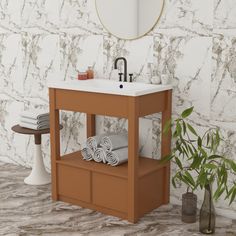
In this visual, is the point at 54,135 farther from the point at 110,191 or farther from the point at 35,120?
the point at 110,191

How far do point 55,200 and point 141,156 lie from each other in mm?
769

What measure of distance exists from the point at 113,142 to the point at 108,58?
0.75 m

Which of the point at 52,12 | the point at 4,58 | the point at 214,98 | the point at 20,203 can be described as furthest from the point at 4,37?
the point at 214,98

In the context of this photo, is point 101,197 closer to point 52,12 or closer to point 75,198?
point 75,198

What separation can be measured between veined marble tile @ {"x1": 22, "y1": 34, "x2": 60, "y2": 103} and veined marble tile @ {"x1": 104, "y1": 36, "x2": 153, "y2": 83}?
1.86 feet

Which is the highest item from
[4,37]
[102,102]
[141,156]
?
[4,37]

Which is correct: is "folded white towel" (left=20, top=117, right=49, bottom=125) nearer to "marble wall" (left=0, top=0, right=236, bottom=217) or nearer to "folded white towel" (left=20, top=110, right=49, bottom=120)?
"folded white towel" (left=20, top=110, right=49, bottom=120)

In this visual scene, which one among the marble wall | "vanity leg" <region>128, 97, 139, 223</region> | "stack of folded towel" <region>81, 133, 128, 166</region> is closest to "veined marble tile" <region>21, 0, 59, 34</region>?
the marble wall

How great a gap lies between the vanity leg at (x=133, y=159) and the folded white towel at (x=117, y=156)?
0.24 m

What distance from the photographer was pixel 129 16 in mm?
A: 3764

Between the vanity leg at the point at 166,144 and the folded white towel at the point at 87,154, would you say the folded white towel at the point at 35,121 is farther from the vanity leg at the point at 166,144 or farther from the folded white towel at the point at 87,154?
the vanity leg at the point at 166,144

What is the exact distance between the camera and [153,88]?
3418 millimetres

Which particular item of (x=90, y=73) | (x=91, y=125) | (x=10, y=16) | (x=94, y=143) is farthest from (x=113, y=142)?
(x=10, y=16)

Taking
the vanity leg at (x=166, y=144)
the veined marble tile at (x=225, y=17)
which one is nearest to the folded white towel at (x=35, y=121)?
the vanity leg at (x=166, y=144)
